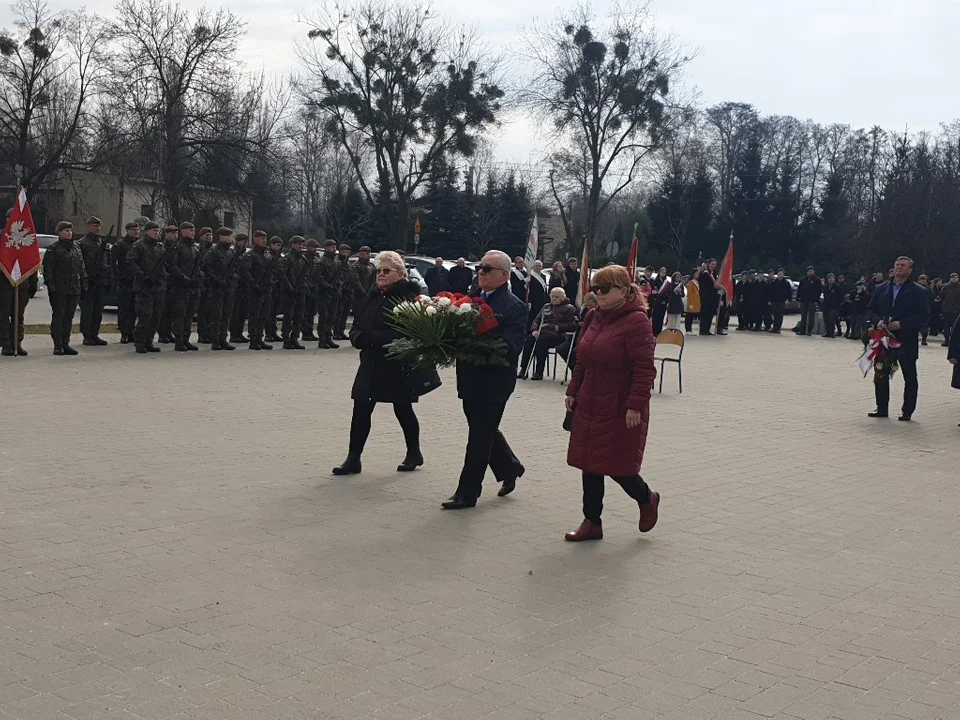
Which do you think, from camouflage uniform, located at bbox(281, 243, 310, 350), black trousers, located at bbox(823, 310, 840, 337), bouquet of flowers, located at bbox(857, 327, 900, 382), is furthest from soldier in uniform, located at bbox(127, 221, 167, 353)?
black trousers, located at bbox(823, 310, 840, 337)

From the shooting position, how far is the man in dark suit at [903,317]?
14.4 meters

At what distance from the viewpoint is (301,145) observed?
58594 millimetres

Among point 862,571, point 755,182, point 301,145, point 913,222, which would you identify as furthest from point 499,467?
point 755,182

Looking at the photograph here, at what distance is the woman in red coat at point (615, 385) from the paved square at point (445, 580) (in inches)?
23.7

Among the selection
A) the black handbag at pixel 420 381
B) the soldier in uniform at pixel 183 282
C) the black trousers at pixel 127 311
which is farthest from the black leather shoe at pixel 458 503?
the black trousers at pixel 127 311

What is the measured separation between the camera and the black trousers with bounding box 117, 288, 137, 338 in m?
19.2

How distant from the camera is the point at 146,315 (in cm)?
1853

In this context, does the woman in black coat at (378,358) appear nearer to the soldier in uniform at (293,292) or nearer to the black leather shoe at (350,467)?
the black leather shoe at (350,467)

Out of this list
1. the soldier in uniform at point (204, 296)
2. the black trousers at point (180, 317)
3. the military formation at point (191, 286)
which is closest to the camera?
the military formation at point (191, 286)

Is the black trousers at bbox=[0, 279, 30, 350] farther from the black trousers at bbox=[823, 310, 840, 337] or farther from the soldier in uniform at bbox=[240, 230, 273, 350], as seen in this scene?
the black trousers at bbox=[823, 310, 840, 337]

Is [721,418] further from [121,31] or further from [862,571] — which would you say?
[121,31]

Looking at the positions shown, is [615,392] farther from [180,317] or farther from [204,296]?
[204,296]

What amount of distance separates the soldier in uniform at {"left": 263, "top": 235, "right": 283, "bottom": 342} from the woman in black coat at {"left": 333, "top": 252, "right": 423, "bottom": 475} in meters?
11.8

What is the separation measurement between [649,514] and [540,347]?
10.1 meters
